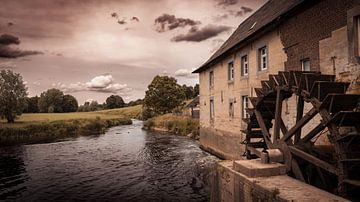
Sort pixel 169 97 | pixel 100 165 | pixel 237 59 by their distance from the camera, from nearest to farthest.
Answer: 1. pixel 237 59
2. pixel 100 165
3. pixel 169 97

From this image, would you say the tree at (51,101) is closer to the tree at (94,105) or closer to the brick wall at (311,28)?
the tree at (94,105)

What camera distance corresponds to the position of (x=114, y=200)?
9.76 m

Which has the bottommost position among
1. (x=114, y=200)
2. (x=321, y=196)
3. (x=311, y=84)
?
(x=114, y=200)

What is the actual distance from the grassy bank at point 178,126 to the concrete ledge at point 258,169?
60.8 feet

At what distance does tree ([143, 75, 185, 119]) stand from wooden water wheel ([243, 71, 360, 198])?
3744cm

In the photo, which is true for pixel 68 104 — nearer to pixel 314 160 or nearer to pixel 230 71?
pixel 230 71

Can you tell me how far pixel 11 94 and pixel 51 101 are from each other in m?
44.5

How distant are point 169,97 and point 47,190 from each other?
36181 millimetres

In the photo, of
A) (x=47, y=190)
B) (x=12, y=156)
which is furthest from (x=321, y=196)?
(x=12, y=156)

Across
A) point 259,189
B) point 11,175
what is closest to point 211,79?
point 11,175

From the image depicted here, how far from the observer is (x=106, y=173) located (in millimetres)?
13562

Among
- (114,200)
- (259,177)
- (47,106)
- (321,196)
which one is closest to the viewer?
(321,196)

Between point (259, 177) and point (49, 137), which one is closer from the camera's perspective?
point (259, 177)

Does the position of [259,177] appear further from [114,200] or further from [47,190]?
[47,190]
